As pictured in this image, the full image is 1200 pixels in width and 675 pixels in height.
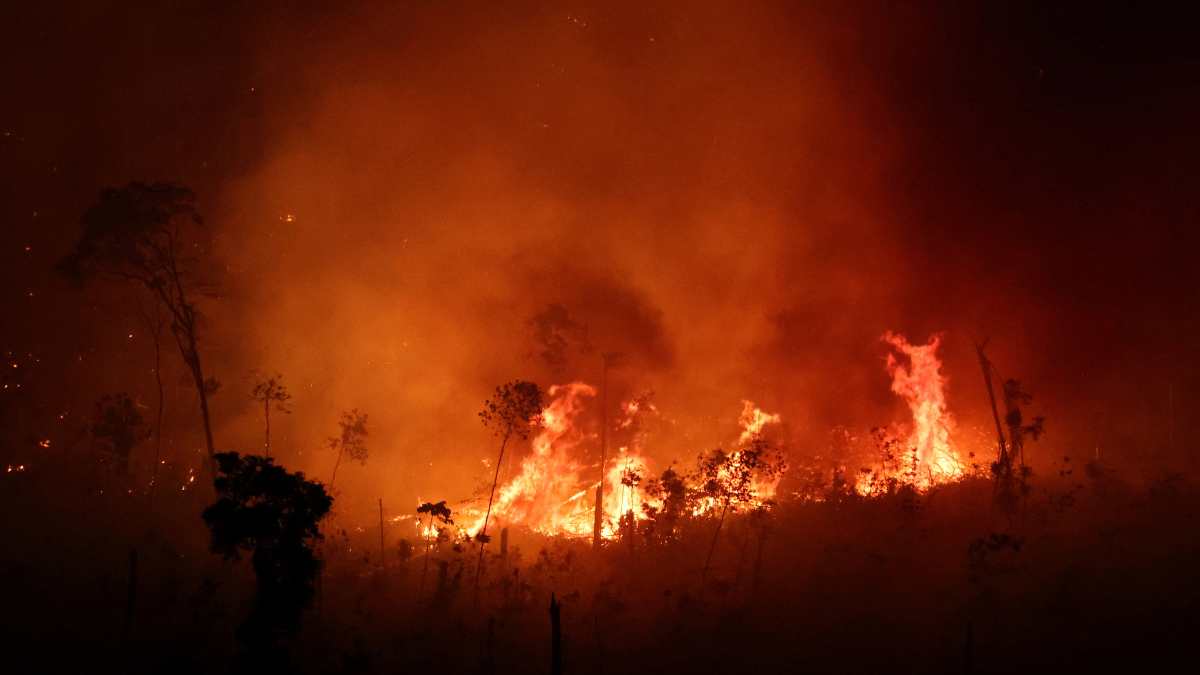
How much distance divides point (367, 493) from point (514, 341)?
55.0ft

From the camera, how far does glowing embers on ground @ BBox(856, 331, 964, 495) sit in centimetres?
4194

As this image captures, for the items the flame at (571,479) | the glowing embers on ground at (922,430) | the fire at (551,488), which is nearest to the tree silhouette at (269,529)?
the flame at (571,479)

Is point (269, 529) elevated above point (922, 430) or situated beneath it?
situated beneath

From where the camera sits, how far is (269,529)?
18.2m

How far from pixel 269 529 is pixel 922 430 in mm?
39069

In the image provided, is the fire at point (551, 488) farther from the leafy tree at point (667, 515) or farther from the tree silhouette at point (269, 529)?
the tree silhouette at point (269, 529)

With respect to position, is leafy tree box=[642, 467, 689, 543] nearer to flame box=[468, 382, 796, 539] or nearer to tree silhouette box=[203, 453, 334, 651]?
flame box=[468, 382, 796, 539]

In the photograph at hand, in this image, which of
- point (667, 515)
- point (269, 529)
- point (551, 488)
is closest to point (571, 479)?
point (551, 488)

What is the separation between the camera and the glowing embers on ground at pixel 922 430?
1651 inches

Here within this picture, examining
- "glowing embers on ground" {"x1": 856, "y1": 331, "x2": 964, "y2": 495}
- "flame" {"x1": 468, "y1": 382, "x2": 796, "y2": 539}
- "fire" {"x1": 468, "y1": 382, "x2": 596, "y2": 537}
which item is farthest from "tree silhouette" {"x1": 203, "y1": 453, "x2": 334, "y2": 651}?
"glowing embers on ground" {"x1": 856, "y1": 331, "x2": 964, "y2": 495}

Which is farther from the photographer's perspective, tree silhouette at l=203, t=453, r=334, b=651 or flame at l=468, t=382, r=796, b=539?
flame at l=468, t=382, r=796, b=539

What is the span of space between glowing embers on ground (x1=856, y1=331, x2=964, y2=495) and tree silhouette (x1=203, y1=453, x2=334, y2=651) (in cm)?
3023

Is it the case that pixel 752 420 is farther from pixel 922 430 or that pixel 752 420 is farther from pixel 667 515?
pixel 667 515

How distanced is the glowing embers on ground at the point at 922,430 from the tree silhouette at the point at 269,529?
99.2 feet
